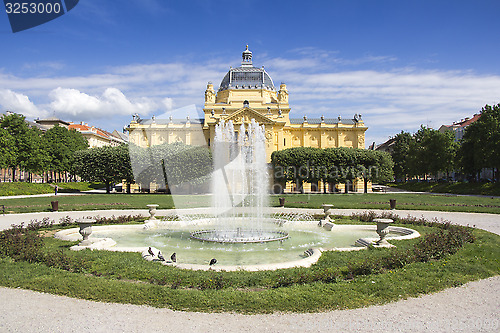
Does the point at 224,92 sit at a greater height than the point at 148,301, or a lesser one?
greater

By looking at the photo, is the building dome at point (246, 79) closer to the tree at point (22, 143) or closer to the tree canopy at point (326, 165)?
the tree canopy at point (326, 165)

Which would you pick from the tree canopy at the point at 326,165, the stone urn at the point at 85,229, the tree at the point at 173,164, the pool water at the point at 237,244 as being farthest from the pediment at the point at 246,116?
the stone urn at the point at 85,229

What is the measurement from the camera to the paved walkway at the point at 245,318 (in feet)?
21.9

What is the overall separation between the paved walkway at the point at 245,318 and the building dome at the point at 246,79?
251ft

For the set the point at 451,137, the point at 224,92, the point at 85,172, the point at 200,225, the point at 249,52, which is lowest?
the point at 200,225

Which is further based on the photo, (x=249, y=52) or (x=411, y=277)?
(x=249, y=52)

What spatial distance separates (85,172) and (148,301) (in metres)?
53.9

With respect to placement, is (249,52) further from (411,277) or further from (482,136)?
(411,277)

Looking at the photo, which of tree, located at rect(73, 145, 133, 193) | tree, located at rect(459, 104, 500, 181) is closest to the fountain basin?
tree, located at rect(73, 145, 133, 193)

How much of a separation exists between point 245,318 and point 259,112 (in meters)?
72.1

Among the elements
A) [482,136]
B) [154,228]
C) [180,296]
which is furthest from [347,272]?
[482,136]

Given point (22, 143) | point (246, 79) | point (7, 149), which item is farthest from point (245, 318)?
point (246, 79)

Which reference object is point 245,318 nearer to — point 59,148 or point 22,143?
point 22,143

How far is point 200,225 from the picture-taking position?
21312 millimetres
